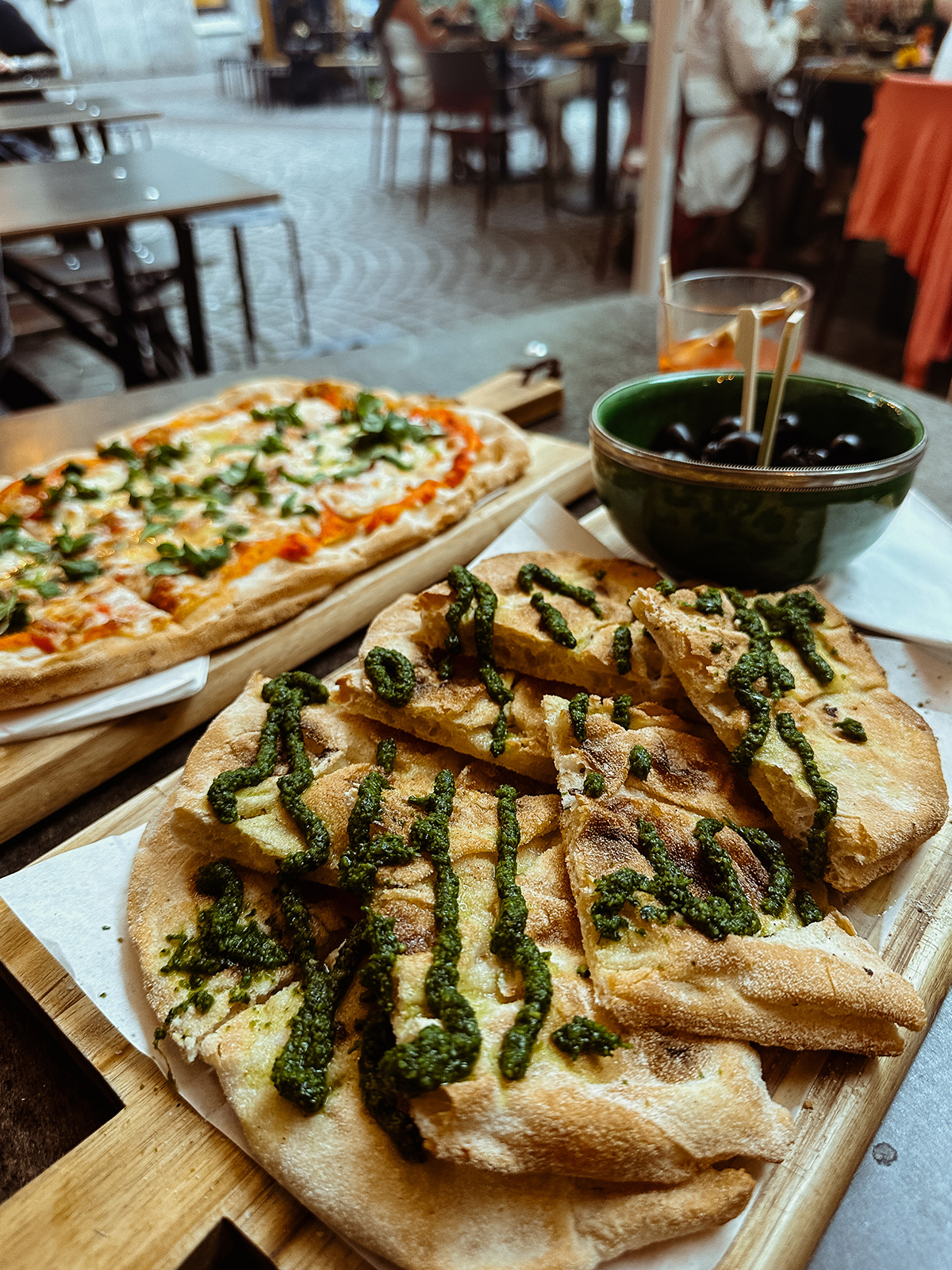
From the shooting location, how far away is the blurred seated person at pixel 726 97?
5.56m

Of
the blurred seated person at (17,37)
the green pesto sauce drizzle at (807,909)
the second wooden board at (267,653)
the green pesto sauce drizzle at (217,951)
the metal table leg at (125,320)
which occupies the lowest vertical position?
the metal table leg at (125,320)

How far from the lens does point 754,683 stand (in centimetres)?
135

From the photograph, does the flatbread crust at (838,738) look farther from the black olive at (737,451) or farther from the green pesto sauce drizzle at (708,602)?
the black olive at (737,451)

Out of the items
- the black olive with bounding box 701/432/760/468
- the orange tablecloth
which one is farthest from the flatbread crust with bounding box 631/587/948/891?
the orange tablecloth

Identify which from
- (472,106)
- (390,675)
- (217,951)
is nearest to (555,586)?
(390,675)

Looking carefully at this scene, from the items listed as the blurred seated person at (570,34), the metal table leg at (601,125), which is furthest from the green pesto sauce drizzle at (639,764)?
the blurred seated person at (570,34)

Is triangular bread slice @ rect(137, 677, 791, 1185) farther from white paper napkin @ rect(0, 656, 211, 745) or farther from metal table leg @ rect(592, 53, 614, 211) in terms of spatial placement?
metal table leg @ rect(592, 53, 614, 211)

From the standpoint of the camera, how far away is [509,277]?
28.9ft

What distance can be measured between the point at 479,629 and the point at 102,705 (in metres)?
0.77

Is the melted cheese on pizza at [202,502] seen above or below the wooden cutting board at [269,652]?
above

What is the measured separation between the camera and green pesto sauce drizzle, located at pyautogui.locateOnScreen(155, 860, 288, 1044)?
1115 mm

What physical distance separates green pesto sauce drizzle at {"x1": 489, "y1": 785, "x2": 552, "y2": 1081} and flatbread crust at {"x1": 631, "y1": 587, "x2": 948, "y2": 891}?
0.36 metres

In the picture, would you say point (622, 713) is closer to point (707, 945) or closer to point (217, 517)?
point (707, 945)

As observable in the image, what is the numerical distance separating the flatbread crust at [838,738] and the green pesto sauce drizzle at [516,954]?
36 centimetres
